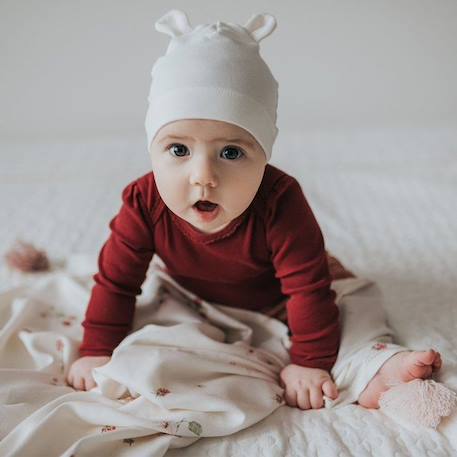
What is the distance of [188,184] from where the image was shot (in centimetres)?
76

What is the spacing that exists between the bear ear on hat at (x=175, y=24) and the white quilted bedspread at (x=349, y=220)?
1.72 ft

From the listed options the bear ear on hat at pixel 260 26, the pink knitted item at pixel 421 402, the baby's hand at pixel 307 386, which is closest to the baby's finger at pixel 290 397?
the baby's hand at pixel 307 386

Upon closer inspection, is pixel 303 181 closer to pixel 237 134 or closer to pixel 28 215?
pixel 28 215

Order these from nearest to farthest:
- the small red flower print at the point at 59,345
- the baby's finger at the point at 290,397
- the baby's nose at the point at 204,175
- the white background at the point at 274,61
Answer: the baby's nose at the point at 204,175
the baby's finger at the point at 290,397
the small red flower print at the point at 59,345
the white background at the point at 274,61

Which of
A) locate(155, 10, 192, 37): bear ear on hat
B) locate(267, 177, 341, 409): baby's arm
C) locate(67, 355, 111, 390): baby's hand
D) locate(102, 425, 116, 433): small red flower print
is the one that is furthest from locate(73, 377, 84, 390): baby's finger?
locate(155, 10, 192, 37): bear ear on hat

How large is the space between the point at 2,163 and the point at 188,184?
1.14 meters

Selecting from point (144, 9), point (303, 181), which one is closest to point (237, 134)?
point (303, 181)

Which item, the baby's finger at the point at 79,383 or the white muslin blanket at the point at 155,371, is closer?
the white muslin blanket at the point at 155,371

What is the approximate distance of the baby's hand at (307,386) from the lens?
83 cm

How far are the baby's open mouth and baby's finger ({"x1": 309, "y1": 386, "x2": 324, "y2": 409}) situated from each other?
0.29m

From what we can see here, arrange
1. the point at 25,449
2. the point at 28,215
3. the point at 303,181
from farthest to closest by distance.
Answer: the point at 303,181, the point at 28,215, the point at 25,449

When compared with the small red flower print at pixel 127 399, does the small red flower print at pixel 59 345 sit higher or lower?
higher

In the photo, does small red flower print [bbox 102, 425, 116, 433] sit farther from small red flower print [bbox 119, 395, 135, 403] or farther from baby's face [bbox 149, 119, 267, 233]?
baby's face [bbox 149, 119, 267, 233]

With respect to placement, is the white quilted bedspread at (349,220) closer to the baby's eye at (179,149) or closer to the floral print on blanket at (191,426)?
the floral print on blanket at (191,426)
